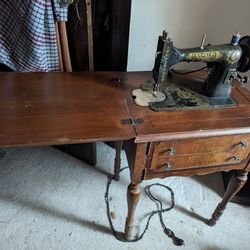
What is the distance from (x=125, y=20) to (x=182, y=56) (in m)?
0.44

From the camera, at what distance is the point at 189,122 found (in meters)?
0.92

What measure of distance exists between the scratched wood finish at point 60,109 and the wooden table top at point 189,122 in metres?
0.05

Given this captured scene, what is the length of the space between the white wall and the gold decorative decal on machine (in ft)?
1.68

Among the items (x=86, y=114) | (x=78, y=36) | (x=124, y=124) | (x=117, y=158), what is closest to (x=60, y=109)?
(x=86, y=114)

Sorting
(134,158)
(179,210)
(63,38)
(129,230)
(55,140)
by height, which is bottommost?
(179,210)

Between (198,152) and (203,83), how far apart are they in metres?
0.33

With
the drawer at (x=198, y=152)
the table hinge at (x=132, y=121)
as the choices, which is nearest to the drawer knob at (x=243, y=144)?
the drawer at (x=198, y=152)

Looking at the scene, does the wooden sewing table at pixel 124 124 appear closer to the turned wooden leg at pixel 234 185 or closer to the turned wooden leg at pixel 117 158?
the turned wooden leg at pixel 234 185

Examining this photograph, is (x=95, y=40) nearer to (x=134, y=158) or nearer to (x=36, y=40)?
(x=36, y=40)

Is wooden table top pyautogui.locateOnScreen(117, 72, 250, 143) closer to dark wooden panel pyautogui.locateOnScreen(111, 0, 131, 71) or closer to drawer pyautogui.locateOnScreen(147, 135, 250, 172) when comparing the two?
drawer pyautogui.locateOnScreen(147, 135, 250, 172)

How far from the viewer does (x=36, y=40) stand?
1.14 meters

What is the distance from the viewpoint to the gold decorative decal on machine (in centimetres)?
94

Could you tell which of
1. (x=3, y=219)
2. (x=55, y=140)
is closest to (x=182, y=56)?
(x=55, y=140)

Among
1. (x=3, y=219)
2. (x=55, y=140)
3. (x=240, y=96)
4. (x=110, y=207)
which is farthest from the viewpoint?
(x=110, y=207)
